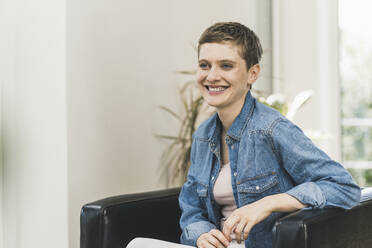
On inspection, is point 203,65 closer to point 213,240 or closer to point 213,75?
point 213,75

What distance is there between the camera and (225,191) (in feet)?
5.68

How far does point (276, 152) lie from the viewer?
1.60m

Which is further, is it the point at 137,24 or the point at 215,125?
the point at 137,24

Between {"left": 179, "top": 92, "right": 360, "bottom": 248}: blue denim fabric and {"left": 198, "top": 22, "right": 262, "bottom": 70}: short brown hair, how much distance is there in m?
0.14

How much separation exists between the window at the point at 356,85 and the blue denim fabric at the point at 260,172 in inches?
92.0

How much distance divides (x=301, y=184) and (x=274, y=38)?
2544 millimetres

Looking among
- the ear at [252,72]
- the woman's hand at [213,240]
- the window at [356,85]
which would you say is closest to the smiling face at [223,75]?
the ear at [252,72]

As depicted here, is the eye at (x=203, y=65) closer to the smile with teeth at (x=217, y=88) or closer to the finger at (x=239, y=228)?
the smile with teeth at (x=217, y=88)

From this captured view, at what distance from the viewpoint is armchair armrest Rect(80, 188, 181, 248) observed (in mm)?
1648

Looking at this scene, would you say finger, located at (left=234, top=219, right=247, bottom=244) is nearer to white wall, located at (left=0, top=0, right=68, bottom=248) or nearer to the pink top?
the pink top

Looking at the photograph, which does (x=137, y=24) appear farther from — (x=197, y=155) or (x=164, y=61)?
(x=197, y=155)

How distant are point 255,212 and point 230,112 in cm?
42

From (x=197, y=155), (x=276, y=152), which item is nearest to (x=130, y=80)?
(x=197, y=155)

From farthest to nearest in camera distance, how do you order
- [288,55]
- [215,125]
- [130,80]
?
1. [288,55]
2. [130,80]
3. [215,125]
